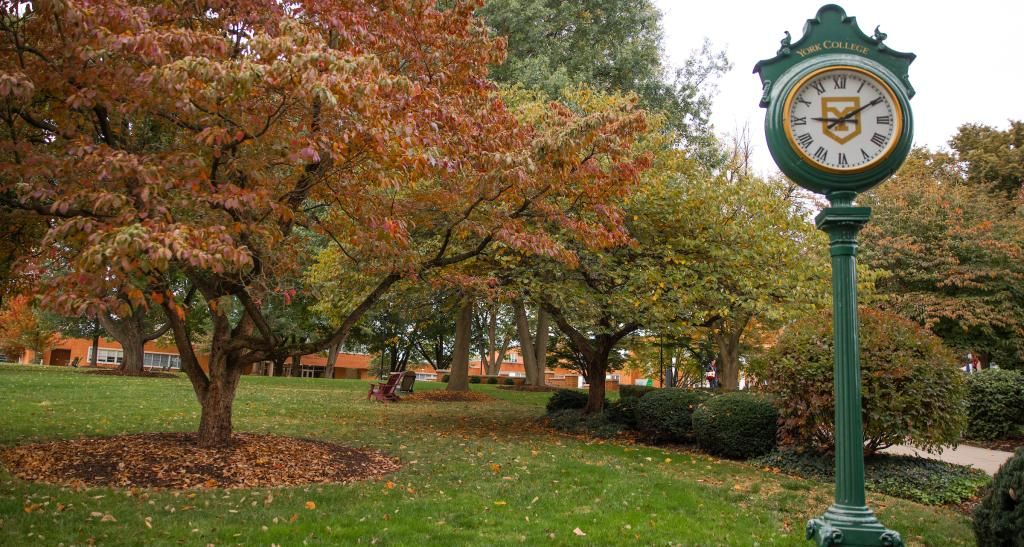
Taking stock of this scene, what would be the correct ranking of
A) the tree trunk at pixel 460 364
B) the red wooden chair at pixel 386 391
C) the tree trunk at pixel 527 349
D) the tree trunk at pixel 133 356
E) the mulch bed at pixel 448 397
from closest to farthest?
the red wooden chair at pixel 386 391
the mulch bed at pixel 448 397
the tree trunk at pixel 460 364
the tree trunk at pixel 133 356
the tree trunk at pixel 527 349

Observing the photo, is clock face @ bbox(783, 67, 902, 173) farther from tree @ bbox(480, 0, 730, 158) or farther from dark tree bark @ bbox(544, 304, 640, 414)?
tree @ bbox(480, 0, 730, 158)

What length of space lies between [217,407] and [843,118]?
799cm

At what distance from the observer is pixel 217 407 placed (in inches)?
357

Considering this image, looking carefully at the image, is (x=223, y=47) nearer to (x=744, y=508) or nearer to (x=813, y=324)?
(x=744, y=508)

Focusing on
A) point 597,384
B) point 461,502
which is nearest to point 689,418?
point 597,384

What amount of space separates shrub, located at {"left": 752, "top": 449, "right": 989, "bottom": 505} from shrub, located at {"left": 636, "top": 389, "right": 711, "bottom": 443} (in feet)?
7.02

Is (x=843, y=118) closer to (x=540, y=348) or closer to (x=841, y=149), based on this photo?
(x=841, y=149)

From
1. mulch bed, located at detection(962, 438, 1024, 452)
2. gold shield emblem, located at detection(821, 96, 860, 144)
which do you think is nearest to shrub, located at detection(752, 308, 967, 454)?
mulch bed, located at detection(962, 438, 1024, 452)

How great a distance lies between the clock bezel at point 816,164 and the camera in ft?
12.6

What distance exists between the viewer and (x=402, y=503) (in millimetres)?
6840

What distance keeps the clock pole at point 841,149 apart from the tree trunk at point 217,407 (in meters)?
7.45

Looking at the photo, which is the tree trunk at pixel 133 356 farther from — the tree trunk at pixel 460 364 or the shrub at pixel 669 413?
the shrub at pixel 669 413

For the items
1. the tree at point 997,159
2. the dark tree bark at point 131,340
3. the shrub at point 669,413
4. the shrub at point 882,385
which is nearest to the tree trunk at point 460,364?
the dark tree bark at point 131,340

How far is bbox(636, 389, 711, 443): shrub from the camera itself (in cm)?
1280
